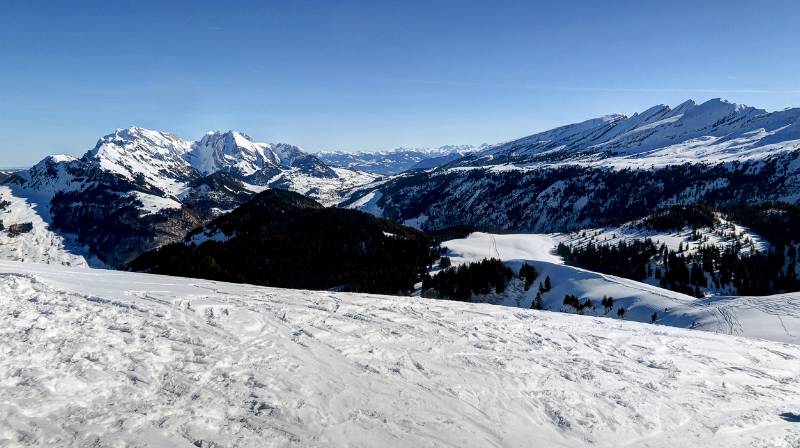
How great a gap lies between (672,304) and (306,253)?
106506 millimetres

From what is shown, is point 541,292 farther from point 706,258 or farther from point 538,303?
point 706,258

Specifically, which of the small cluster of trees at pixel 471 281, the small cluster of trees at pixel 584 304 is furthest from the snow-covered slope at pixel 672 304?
the small cluster of trees at pixel 471 281

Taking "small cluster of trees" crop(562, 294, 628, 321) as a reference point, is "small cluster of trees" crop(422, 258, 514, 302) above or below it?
above

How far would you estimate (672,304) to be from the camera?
1672 inches

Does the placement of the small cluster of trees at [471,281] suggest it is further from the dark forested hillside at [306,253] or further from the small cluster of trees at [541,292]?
the dark forested hillside at [306,253]

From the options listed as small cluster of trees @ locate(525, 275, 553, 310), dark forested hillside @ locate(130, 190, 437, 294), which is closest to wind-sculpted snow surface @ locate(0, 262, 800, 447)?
small cluster of trees @ locate(525, 275, 553, 310)

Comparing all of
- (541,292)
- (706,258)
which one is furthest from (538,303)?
(706,258)

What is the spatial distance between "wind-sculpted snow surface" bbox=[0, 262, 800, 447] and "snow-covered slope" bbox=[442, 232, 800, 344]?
9.10 meters

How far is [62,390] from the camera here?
1252cm

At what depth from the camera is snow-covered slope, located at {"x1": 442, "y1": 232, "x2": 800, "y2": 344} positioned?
31547 millimetres

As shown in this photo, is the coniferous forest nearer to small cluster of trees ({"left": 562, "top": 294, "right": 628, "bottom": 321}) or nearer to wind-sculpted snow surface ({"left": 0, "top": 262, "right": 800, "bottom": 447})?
small cluster of trees ({"left": 562, "top": 294, "right": 628, "bottom": 321})

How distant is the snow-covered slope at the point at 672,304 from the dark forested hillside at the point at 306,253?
22.5 metres

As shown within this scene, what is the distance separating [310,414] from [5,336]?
470 inches

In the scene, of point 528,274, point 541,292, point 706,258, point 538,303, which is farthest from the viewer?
point 706,258
